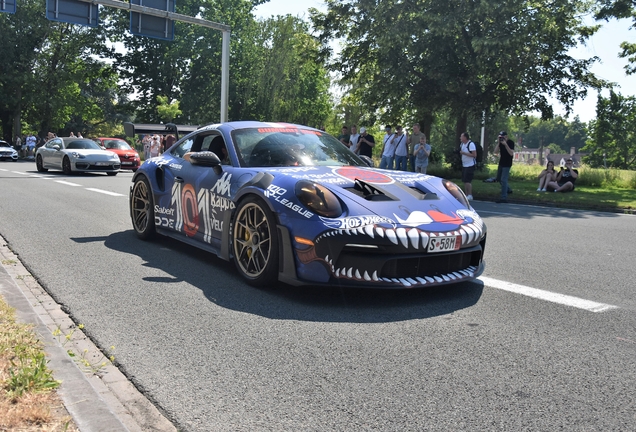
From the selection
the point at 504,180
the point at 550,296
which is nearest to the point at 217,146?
the point at 550,296

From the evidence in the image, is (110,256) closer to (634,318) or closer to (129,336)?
(129,336)

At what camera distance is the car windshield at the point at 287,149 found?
6.02m

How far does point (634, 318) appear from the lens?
14.9 ft

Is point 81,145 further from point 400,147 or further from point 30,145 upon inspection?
point 30,145

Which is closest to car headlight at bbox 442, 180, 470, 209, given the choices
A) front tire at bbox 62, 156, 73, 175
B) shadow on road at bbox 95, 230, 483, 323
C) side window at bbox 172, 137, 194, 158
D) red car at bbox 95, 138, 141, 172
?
shadow on road at bbox 95, 230, 483, 323

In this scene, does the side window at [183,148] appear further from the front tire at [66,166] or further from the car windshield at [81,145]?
the car windshield at [81,145]

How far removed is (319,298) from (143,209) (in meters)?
3.33

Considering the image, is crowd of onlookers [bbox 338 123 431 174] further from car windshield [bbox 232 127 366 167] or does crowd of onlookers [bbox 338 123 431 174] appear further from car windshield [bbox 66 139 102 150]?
car windshield [bbox 232 127 366 167]

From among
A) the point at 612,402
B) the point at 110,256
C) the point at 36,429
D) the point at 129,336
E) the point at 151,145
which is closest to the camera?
the point at 36,429

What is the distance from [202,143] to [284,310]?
2.81 meters

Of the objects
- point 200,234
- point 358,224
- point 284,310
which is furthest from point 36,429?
point 200,234

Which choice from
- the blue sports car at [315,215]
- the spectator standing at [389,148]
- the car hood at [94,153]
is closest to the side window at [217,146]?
the blue sports car at [315,215]

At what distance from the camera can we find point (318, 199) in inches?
195

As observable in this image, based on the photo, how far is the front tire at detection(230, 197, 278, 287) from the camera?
5.07 m
